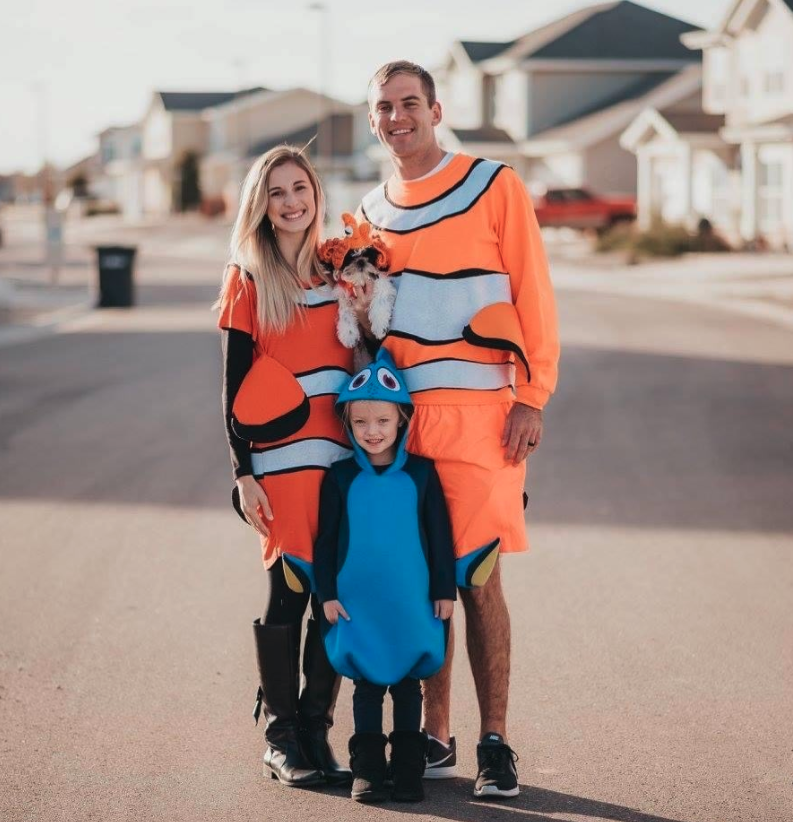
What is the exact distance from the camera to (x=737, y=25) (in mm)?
37688

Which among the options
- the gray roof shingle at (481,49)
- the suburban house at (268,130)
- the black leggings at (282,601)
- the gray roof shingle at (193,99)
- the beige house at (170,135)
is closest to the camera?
the black leggings at (282,601)

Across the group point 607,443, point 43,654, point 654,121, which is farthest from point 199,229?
point 43,654

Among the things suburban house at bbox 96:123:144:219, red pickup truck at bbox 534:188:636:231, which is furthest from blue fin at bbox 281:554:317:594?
suburban house at bbox 96:123:144:219

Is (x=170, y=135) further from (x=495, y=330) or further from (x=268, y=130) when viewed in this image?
(x=495, y=330)

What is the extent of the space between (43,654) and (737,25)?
35432 millimetres

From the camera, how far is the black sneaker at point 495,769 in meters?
4.21

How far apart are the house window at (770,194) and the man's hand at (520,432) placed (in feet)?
107

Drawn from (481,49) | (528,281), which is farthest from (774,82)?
(528,281)

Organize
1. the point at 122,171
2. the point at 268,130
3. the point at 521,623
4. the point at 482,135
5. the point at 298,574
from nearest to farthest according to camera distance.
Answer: the point at 298,574, the point at 521,623, the point at 482,135, the point at 268,130, the point at 122,171

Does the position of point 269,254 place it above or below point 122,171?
below

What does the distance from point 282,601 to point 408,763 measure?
65 centimetres

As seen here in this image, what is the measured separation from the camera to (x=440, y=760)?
4.42m

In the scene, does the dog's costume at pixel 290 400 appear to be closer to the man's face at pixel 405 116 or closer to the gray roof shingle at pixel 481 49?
the man's face at pixel 405 116

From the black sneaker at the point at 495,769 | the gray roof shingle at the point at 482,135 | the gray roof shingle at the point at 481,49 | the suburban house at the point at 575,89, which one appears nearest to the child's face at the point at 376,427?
the black sneaker at the point at 495,769
